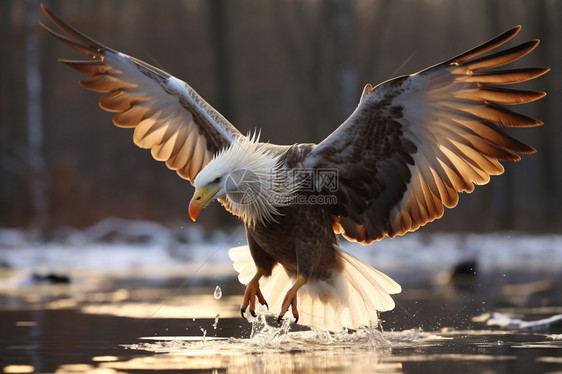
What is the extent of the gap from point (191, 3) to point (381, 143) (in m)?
35.3

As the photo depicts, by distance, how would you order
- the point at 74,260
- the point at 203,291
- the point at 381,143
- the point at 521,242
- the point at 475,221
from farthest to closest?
the point at 475,221, the point at 521,242, the point at 74,260, the point at 203,291, the point at 381,143

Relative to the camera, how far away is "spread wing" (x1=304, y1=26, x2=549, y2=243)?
6.57m

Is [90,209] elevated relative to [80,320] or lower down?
elevated

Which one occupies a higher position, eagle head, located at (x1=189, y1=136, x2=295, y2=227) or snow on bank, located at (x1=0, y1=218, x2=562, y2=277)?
snow on bank, located at (x1=0, y1=218, x2=562, y2=277)

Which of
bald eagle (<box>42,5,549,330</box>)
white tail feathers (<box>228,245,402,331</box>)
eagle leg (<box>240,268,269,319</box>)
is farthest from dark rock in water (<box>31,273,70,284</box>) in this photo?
eagle leg (<box>240,268,269,319</box>)

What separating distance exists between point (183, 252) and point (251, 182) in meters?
9.14

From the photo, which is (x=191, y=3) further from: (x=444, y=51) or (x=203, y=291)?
(x=203, y=291)

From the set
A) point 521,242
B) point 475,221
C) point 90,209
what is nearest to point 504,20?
point 475,221

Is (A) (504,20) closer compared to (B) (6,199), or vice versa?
(B) (6,199)

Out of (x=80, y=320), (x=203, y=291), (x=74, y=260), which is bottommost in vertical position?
(x=80, y=320)

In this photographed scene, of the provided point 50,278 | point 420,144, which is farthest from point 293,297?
point 50,278

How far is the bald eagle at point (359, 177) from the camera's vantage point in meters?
6.63

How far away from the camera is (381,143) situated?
22.6 feet

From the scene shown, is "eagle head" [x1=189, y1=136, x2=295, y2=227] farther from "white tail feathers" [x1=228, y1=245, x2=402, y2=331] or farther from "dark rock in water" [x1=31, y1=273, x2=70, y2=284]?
"dark rock in water" [x1=31, y1=273, x2=70, y2=284]
